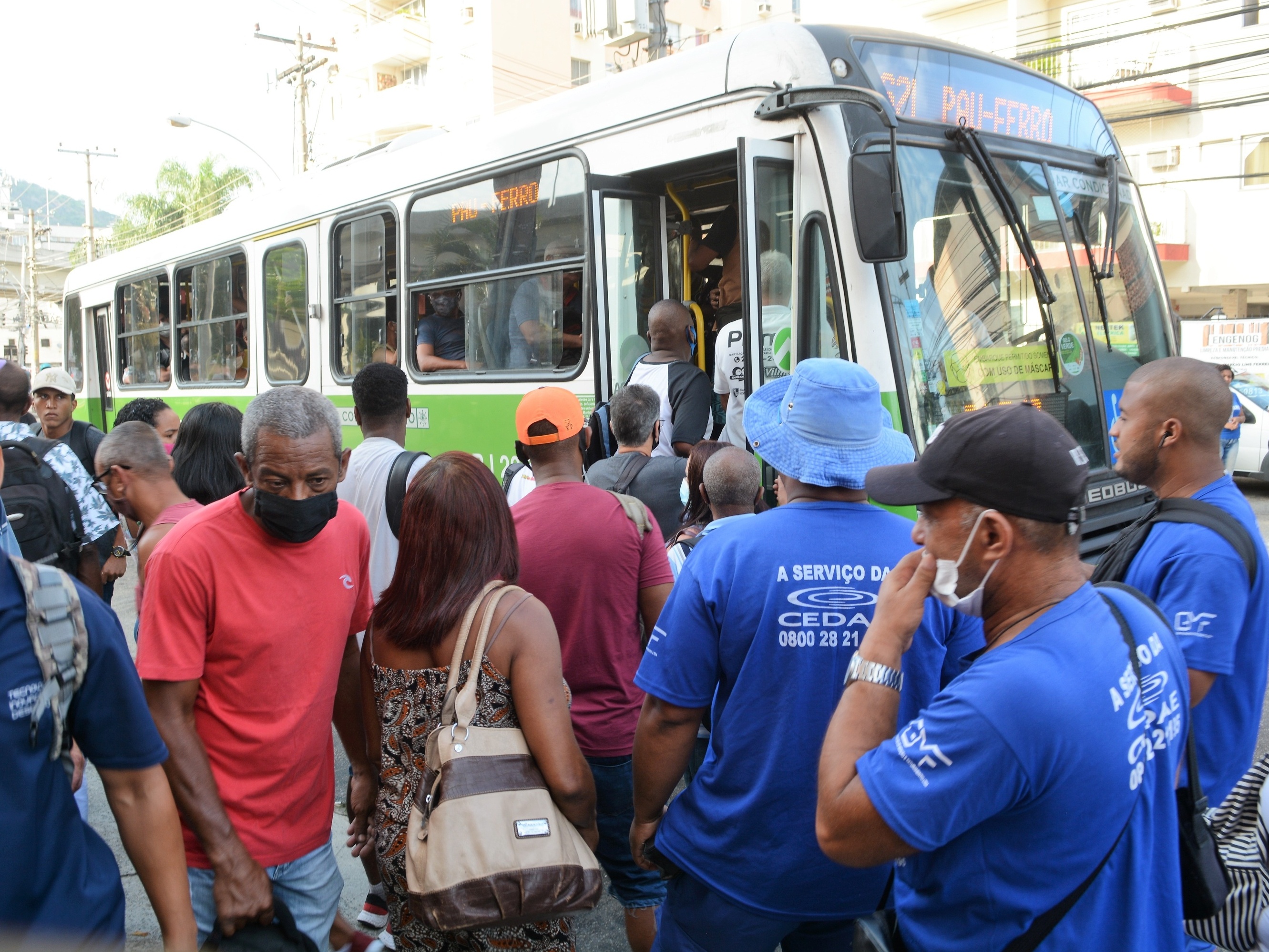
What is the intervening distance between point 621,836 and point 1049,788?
183 centimetres

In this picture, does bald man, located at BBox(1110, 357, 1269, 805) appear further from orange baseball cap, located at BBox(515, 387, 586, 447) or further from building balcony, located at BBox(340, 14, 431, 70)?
building balcony, located at BBox(340, 14, 431, 70)

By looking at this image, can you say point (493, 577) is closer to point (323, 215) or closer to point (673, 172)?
point (673, 172)

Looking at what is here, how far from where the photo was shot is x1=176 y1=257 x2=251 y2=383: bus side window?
8.97 m

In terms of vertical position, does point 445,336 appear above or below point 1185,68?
below

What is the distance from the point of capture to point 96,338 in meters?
12.6

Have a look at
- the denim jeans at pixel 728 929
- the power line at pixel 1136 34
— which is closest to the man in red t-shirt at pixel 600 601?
the denim jeans at pixel 728 929

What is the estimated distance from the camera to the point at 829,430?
87.5 inches

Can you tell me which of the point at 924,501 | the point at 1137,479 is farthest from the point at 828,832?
the point at 1137,479

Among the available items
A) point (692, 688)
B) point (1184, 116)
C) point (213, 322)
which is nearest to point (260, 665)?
point (692, 688)

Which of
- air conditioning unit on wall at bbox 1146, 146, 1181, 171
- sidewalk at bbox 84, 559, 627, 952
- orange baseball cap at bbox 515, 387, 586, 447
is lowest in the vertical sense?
sidewalk at bbox 84, 559, 627, 952

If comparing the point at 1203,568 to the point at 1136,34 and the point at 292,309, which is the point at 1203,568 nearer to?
the point at 292,309

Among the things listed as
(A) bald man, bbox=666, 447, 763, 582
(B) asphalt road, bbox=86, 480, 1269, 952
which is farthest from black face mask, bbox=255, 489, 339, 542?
(A) bald man, bbox=666, 447, 763, 582

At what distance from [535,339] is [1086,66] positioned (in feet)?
86.3

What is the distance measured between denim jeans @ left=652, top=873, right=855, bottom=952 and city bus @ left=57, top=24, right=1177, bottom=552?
8.61 ft
